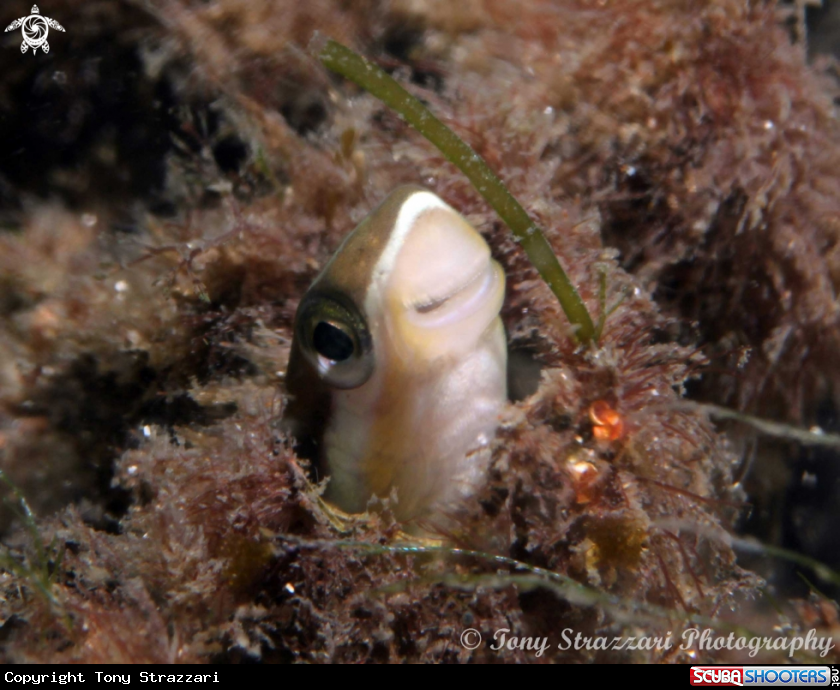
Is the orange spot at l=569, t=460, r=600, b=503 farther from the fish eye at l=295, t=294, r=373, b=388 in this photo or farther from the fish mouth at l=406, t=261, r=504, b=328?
the fish eye at l=295, t=294, r=373, b=388

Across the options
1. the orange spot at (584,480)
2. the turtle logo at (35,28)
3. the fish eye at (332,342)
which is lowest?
the orange spot at (584,480)

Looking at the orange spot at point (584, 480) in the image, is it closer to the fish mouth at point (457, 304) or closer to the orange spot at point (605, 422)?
the orange spot at point (605, 422)

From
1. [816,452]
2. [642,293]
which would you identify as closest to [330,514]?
[642,293]

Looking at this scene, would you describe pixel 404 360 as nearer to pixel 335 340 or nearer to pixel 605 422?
pixel 335 340

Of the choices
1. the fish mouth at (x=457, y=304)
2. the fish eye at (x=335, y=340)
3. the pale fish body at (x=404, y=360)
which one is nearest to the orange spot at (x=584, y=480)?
the pale fish body at (x=404, y=360)

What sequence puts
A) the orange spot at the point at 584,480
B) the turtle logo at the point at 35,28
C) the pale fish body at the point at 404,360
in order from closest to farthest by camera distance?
the pale fish body at the point at 404,360, the orange spot at the point at 584,480, the turtle logo at the point at 35,28

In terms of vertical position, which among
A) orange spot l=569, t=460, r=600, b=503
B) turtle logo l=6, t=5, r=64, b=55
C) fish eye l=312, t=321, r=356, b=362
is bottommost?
orange spot l=569, t=460, r=600, b=503

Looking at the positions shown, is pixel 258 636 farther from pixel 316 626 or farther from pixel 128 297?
pixel 128 297

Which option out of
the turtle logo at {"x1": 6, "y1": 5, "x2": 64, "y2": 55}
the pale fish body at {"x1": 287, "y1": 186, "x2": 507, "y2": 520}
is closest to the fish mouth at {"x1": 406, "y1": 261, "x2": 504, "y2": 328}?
the pale fish body at {"x1": 287, "y1": 186, "x2": 507, "y2": 520}
